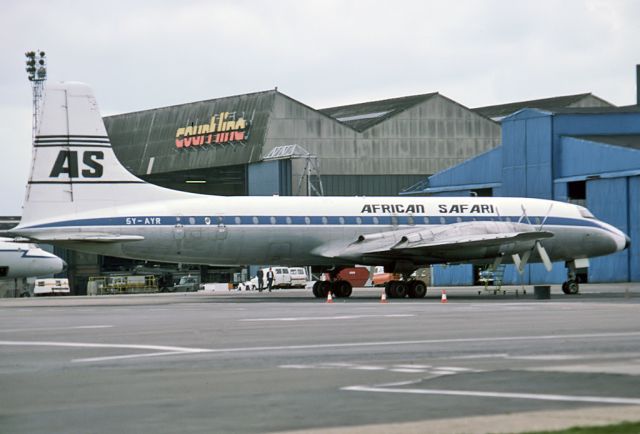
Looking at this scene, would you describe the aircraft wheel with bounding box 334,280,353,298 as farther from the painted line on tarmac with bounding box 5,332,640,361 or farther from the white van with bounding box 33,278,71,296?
the white van with bounding box 33,278,71,296

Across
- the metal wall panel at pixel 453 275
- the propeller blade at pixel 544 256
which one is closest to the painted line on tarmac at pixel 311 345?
the propeller blade at pixel 544 256

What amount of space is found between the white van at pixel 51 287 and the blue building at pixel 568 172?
34033 millimetres

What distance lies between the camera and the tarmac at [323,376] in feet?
36.0

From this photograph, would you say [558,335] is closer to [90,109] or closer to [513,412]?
[513,412]

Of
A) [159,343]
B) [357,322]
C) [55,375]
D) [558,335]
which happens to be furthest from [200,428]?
[357,322]

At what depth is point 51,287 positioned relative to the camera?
9444 centimetres

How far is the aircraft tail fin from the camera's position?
133 ft

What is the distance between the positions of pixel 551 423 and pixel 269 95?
8400 cm

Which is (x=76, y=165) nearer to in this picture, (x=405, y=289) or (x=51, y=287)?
(x=405, y=289)

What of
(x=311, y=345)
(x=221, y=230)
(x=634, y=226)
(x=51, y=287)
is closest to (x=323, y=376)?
(x=311, y=345)

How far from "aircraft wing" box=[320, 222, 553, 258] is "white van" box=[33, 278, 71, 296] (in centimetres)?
5361

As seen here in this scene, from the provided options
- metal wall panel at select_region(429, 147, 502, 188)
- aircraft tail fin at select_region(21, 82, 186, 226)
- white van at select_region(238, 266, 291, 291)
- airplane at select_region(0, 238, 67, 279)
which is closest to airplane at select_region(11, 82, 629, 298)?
aircraft tail fin at select_region(21, 82, 186, 226)

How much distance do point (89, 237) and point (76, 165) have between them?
3028 mm

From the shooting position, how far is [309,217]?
44125mm
